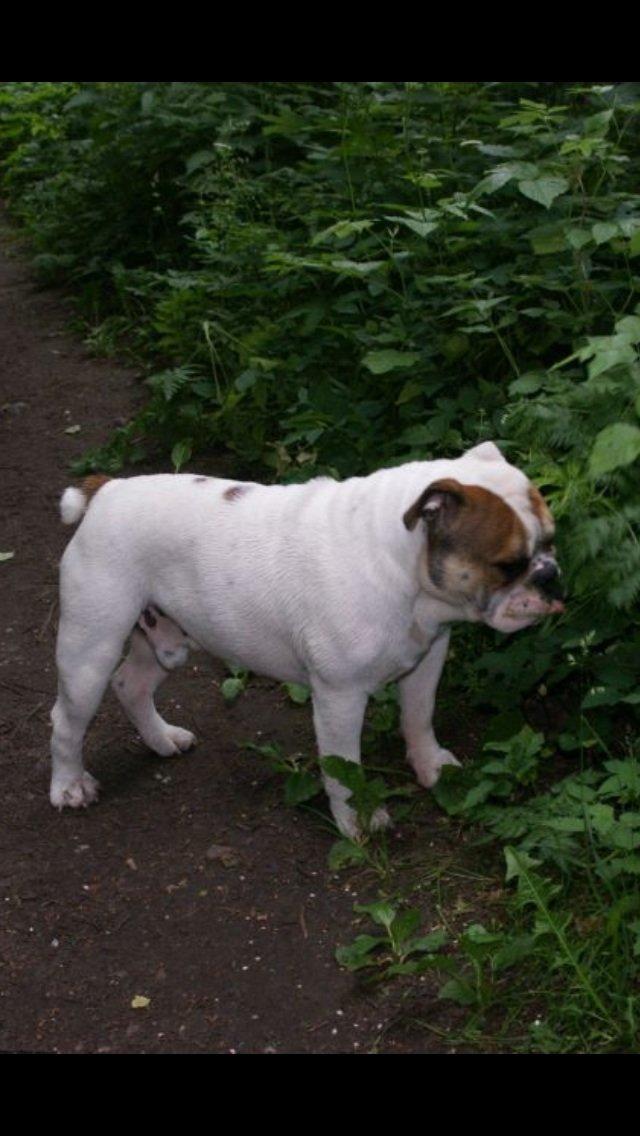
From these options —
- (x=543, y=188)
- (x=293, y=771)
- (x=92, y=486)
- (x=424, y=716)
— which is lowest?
(x=293, y=771)

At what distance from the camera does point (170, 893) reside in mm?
4863

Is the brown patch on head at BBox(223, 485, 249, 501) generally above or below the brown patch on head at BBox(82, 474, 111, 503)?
above

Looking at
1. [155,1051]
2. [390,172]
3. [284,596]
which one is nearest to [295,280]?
[390,172]

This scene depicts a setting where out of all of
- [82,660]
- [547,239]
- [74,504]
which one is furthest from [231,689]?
[547,239]

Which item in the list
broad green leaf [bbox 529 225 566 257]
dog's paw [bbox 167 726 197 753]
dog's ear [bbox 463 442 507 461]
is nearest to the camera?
dog's ear [bbox 463 442 507 461]

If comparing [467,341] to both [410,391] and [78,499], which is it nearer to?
[410,391]

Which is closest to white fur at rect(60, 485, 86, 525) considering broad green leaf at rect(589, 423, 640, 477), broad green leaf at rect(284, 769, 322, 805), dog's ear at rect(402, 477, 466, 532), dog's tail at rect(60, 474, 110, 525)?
dog's tail at rect(60, 474, 110, 525)

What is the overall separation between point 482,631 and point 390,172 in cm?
258

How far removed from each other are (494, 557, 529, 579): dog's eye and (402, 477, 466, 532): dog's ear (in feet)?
0.69

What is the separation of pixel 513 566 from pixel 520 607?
137mm

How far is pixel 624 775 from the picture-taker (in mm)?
4453

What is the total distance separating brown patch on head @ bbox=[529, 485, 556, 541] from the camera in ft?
14.3

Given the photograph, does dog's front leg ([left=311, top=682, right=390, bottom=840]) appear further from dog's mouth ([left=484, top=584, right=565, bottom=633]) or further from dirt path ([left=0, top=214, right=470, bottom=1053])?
dog's mouth ([left=484, top=584, right=565, bottom=633])

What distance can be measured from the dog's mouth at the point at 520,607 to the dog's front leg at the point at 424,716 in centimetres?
44
